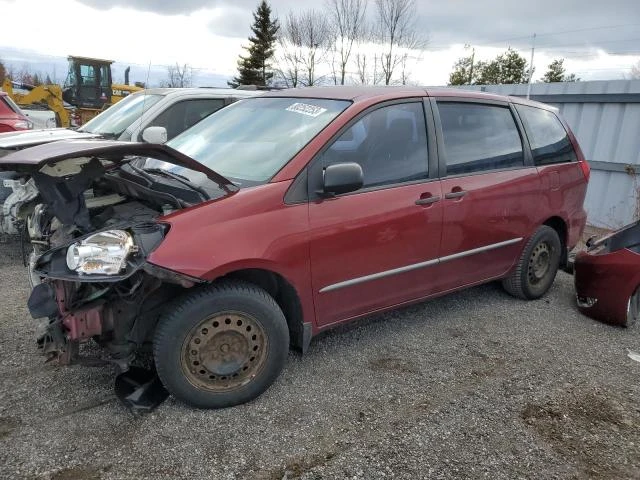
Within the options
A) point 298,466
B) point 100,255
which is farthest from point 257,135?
point 298,466

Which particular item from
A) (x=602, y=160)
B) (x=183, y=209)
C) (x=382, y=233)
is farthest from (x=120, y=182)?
(x=602, y=160)

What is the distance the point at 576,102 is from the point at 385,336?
307 inches

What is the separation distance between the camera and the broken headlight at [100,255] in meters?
2.45

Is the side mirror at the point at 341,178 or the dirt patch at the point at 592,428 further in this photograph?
the side mirror at the point at 341,178

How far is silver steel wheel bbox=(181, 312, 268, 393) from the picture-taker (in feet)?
8.83

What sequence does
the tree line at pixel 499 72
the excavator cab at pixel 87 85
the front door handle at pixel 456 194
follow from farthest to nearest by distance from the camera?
the tree line at pixel 499 72
the excavator cab at pixel 87 85
the front door handle at pixel 456 194

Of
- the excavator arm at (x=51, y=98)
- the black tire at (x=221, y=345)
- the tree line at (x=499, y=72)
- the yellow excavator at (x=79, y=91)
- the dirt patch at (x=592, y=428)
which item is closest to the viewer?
the dirt patch at (x=592, y=428)

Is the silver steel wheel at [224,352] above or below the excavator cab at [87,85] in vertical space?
Answer: below

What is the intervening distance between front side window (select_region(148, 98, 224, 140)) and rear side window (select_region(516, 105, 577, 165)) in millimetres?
3778

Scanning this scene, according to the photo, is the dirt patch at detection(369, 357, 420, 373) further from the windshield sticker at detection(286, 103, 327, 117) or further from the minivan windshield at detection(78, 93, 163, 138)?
the minivan windshield at detection(78, 93, 163, 138)

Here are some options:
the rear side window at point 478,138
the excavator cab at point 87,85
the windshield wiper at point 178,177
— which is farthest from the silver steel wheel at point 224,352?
the excavator cab at point 87,85

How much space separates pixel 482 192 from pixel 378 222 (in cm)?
111

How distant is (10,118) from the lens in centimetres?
777

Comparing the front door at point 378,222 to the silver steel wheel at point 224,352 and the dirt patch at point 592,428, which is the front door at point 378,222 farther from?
the dirt patch at point 592,428
